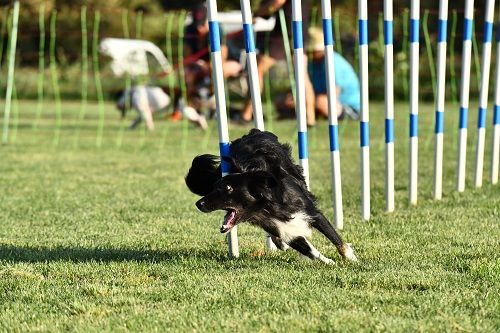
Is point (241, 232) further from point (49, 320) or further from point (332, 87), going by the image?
point (49, 320)

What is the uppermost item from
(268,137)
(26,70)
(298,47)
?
(298,47)

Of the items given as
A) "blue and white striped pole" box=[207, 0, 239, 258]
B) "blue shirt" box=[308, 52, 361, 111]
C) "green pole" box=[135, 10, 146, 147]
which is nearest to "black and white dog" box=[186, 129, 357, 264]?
"blue and white striped pole" box=[207, 0, 239, 258]

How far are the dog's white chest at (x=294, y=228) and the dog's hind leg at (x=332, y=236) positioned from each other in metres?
0.08

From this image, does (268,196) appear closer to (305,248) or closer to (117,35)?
(305,248)

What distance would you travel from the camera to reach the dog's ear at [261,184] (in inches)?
181

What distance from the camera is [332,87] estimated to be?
236 inches

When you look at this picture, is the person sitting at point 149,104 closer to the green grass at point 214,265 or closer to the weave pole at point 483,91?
the green grass at point 214,265

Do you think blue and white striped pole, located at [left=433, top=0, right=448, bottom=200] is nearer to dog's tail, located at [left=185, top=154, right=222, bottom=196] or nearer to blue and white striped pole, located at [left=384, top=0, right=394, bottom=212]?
blue and white striped pole, located at [left=384, top=0, right=394, bottom=212]

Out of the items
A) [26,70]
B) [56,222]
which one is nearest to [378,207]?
[56,222]

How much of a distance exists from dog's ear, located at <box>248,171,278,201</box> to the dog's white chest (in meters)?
0.19

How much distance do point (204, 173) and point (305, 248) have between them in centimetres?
72

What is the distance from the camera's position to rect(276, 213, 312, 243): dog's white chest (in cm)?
476

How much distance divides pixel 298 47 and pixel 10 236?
7.19 feet

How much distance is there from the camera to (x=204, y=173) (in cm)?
518
